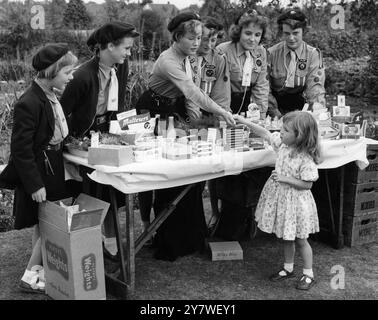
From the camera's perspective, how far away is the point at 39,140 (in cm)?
281

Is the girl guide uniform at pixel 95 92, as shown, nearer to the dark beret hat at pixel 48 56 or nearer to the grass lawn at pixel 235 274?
the dark beret hat at pixel 48 56

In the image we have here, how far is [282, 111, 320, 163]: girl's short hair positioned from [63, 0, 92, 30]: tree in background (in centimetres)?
874

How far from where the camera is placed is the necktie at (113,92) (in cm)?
328

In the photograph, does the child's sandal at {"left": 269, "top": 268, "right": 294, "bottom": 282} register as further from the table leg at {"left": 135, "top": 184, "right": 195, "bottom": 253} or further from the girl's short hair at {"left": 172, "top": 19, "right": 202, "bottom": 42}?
the girl's short hair at {"left": 172, "top": 19, "right": 202, "bottom": 42}

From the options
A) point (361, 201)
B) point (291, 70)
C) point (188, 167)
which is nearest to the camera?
point (188, 167)

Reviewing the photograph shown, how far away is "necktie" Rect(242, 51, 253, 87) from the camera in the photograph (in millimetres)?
3909

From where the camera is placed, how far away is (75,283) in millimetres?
2678

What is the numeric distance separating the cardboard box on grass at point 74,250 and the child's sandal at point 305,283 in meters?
1.22

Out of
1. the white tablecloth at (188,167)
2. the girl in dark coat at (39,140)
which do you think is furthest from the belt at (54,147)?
the white tablecloth at (188,167)

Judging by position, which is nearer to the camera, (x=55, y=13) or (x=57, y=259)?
(x=57, y=259)

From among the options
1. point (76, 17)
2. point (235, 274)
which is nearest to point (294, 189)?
point (235, 274)

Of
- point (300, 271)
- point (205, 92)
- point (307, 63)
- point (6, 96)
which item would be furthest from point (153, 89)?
point (6, 96)

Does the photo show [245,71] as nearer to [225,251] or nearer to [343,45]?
[225,251]

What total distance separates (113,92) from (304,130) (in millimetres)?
1237
